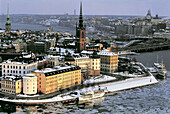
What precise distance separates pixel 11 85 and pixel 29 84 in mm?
1134

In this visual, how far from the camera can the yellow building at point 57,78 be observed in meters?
22.5

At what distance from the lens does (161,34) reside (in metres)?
78.5

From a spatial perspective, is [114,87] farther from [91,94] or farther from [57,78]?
[57,78]

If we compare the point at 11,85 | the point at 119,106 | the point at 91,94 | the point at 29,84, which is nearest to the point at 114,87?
the point at 91,94

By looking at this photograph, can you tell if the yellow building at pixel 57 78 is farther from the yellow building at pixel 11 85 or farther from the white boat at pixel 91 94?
the white boat at pixel 91 94

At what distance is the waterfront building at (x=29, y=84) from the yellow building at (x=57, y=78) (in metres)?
0.37

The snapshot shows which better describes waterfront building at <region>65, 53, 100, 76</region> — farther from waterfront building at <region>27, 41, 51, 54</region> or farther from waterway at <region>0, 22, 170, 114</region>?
waterfront building at <region>27, 41, 51, 54</region>

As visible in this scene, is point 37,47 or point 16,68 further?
point 37,47

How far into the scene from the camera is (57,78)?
23.3m

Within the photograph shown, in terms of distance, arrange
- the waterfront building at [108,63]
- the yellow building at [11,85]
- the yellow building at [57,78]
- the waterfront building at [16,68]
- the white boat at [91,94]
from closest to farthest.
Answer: the white boat at [91,94] < the yellow building at [11,85] < the yellow building at [57,78] < the waterfront building at [16,68] < the waterfront building at [108,63]

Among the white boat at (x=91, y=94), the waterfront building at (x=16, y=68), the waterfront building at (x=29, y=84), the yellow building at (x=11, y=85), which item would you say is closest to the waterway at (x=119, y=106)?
the white boat at (x=91, y=94)

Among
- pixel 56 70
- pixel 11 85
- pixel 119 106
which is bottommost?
pixel 119 106

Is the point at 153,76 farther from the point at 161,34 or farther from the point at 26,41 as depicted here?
the point at 161,34

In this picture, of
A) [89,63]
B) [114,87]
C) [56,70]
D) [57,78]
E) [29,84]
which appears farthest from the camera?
[89,63]
